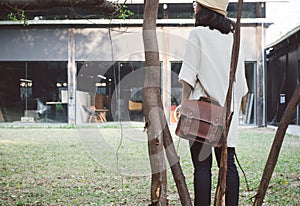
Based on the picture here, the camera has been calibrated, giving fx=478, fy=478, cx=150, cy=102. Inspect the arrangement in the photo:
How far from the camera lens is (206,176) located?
2152 millimetres

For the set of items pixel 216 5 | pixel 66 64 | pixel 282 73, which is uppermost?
pixel 66 64

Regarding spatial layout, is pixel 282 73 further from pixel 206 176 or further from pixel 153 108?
pixel 153 108

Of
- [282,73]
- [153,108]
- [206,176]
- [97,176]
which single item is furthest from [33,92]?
[153,108]

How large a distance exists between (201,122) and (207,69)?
236mm

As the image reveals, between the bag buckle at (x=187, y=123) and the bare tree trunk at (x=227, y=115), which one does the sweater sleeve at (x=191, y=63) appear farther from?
the bare tree trunk at (x=227, y=115)

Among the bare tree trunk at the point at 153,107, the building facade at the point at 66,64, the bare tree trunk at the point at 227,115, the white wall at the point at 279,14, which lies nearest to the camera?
the bare tree trunk at the point at 227,115

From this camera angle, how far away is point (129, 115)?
13352mm

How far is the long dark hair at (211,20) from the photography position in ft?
6.65

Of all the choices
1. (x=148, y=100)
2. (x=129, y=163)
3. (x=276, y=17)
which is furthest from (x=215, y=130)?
(x=276, y=17)

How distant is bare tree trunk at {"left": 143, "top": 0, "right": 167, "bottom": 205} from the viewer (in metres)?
1.68

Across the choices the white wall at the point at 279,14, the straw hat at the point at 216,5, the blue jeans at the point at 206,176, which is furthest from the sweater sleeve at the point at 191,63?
the white wall at the point at 279,14

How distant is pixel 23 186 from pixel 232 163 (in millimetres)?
2856

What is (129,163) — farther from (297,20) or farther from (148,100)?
(297,20)

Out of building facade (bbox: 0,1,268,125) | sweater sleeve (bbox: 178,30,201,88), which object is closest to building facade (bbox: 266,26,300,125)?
building facade (bbox: 0,1,268,125)
